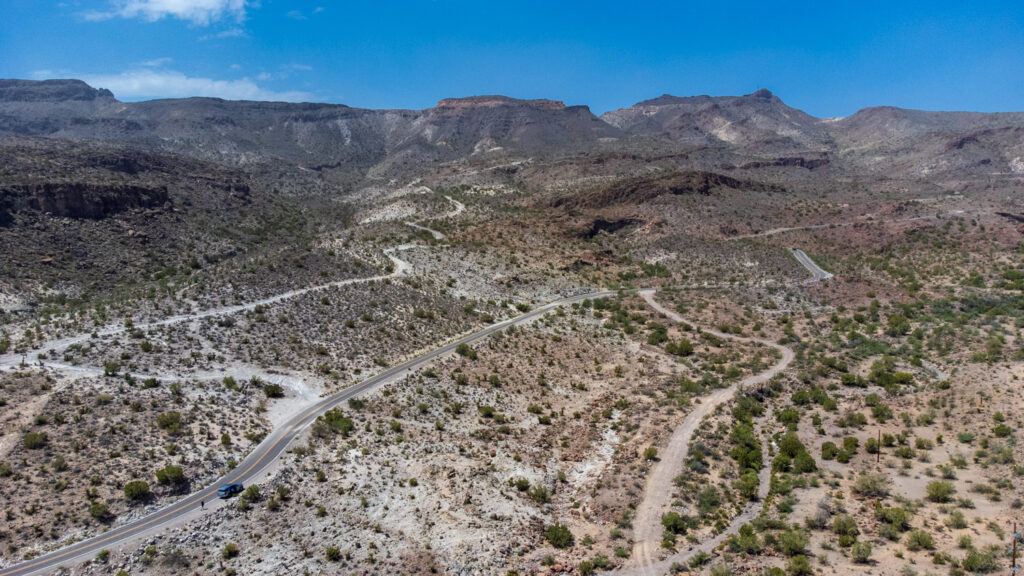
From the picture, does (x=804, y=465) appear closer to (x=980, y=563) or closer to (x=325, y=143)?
(x=980, y=563)

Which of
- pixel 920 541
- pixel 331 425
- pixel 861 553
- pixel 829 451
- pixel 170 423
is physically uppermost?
pixel 920 541

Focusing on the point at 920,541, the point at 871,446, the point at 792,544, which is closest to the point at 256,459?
the point at 792,544

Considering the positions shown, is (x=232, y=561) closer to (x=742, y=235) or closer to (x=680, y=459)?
(x=680, y=459)

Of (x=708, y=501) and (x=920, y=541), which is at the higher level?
(x=920, y=541)

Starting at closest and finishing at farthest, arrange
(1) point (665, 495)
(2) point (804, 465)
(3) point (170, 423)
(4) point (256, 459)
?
(1) point (665, 495) → (2) point (804, 465) → (4) point (256, 459) → (3) point (170, 423)

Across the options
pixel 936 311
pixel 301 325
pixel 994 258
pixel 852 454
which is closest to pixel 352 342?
pixel 301 325

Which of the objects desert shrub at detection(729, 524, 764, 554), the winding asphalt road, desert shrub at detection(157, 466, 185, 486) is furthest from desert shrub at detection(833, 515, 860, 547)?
desert shrub at detection(157, 466, 185, 486)

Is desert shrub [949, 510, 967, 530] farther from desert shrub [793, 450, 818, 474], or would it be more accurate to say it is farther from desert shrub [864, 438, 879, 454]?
desert shrub [864, 438, 879, 454]
